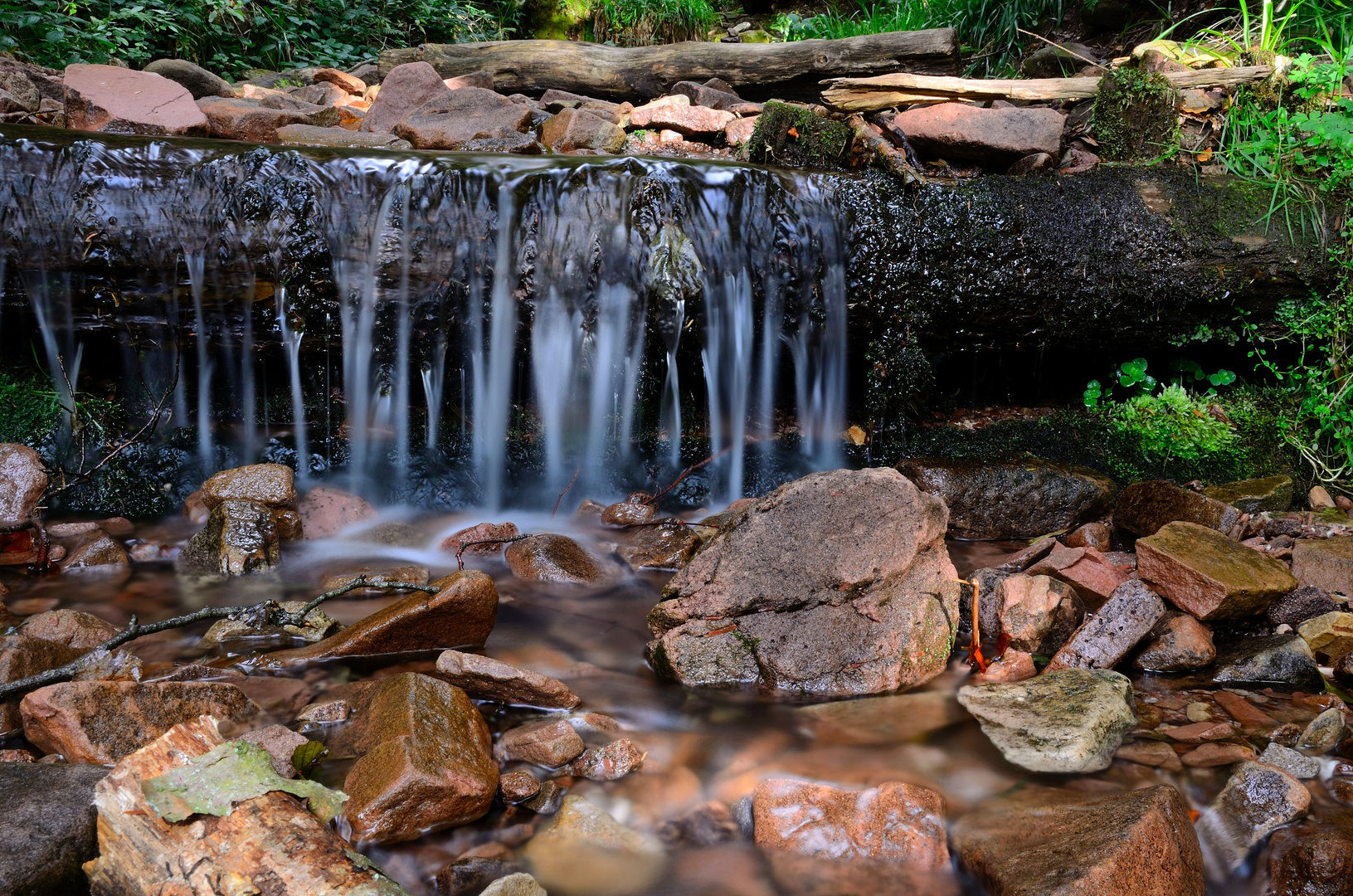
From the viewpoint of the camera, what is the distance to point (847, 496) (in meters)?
2.89

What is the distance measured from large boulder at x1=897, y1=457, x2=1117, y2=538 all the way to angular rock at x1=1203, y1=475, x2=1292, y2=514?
1.81 ft

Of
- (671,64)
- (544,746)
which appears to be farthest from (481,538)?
(671,64)

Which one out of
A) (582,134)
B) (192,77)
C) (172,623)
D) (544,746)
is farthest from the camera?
(192,77)

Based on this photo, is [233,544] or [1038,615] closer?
[1038,615]

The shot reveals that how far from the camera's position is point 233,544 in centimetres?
369

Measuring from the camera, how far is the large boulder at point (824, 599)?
269cm

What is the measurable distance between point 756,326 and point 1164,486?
2310mm

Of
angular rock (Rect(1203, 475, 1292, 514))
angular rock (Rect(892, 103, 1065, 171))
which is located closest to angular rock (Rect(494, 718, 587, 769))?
angular rock (Rect(1203, 475, 1292, 514))

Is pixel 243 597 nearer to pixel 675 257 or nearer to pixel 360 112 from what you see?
pixel 675 257

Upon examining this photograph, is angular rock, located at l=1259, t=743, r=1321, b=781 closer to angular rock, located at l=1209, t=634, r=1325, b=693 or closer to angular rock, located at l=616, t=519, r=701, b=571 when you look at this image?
angular rock, located at l=1209, t=634, r=1325, b=693

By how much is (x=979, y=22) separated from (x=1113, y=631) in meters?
7.94

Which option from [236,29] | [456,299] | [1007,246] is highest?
[236,29]

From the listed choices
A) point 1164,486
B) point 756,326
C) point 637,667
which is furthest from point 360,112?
point 1164,486

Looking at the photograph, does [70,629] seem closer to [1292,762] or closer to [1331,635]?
[1292,762]
